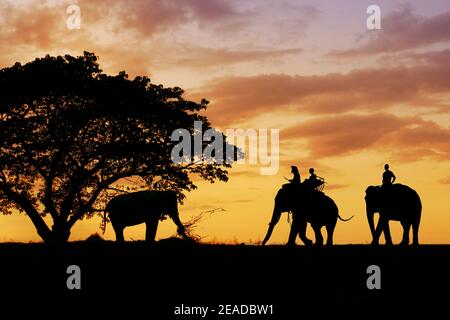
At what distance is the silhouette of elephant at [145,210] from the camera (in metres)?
25.0

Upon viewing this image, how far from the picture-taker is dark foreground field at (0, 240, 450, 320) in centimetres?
1445

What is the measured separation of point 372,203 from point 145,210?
7.92 meters

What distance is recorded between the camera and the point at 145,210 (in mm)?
25062

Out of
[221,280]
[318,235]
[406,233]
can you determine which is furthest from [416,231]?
[221,280]

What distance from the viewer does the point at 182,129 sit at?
3641cm

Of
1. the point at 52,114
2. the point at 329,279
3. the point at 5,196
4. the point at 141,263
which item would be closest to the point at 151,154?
the point at 52,114

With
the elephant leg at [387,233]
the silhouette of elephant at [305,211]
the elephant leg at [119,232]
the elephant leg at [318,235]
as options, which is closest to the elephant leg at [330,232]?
the silhouette of elephant at [305,211]

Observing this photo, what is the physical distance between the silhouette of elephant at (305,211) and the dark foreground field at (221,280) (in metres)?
0.79

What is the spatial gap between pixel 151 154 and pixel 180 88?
12.0 feet

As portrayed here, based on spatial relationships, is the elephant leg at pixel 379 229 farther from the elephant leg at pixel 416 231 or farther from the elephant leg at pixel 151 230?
the elephant leg at pixel 151 230

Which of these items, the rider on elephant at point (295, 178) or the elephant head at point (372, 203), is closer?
the rider on elephant at point (295, 178)

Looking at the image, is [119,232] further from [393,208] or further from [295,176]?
[393,208]
